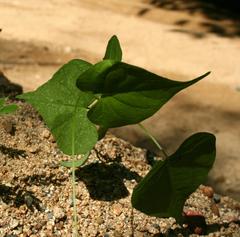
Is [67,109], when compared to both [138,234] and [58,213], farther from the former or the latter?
[138,234]

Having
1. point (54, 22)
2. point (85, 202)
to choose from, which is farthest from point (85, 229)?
point (54, 22)

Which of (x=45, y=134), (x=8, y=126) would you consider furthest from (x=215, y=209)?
(x=8, y=126)

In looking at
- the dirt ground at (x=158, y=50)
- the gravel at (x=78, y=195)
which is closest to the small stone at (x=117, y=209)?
the gravel at (x=78, y=195)

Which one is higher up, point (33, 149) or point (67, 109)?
point (67, 109)

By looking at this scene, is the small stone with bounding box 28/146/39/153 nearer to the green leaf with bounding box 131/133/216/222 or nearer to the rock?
the rock

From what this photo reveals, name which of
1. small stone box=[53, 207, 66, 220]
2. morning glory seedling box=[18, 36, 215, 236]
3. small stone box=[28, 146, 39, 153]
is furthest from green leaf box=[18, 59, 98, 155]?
small stone box=[28, 146, 39, 153]

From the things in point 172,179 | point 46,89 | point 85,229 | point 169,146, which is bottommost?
point 169,146

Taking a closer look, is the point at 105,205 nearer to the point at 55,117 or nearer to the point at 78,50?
the point at 55,117
